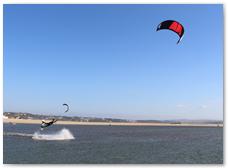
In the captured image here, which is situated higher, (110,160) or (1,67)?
(1,67)

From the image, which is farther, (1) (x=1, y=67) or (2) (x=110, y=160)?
(2) (x=110, y=160)

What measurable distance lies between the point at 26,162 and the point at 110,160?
21.7 feet

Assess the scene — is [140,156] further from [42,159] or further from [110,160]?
[42,159]

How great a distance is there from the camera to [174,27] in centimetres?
1134
